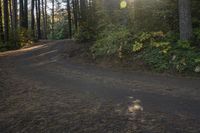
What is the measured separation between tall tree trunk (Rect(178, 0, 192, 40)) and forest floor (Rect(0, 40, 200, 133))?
99.8 inches

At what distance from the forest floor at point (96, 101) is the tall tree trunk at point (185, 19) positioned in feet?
8.32

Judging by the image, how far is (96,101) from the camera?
297 inches

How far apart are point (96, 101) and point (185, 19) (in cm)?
672

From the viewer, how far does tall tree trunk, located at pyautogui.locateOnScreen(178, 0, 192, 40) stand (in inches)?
485

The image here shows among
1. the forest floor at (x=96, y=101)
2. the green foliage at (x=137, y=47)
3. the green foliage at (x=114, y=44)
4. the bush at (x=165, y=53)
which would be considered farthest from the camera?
the green foliage at (x=114, y=44)

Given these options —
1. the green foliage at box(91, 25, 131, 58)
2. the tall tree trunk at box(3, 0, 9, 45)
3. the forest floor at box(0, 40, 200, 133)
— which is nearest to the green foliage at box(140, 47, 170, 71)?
the forest floor at box(0, 40, 200, 133)

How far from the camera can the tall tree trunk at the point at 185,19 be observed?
1232 centimetres

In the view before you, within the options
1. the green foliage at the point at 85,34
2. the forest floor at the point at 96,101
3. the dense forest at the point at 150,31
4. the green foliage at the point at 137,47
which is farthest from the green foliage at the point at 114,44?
the green foliage at the point at 85,34

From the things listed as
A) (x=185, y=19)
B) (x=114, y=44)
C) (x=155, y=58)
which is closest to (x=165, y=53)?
(x=155, y=58)

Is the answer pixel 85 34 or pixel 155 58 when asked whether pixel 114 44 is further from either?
pixel 85 34

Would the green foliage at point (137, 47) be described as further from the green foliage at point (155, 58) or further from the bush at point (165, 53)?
the green foliage at point (155, 58)

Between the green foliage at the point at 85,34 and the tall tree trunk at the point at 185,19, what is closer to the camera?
the tall tree trunk at the point at 185,19

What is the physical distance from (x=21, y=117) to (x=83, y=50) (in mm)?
10753

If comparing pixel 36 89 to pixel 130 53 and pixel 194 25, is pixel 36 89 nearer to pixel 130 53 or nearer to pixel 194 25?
Result: pixel 130 53
